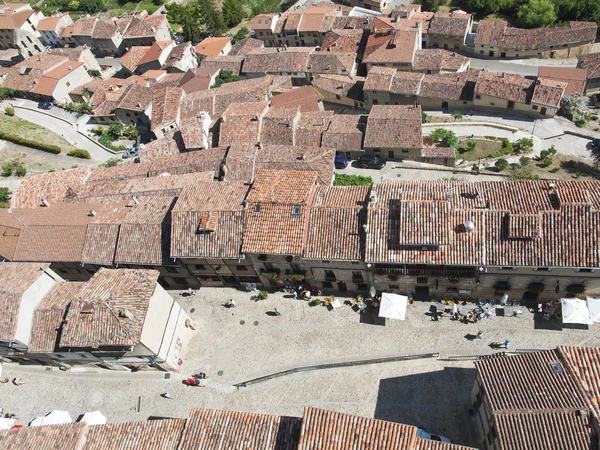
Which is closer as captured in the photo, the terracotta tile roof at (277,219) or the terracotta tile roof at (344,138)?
the terracotta tile roof at (277,219)

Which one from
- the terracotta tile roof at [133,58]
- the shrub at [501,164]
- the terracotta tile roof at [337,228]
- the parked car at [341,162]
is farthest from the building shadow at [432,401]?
the terracotta tile roof at [133,58]

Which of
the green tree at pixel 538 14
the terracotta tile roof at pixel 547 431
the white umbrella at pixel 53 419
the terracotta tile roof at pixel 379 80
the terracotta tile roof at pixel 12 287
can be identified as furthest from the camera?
the green tree at pixel 538 14

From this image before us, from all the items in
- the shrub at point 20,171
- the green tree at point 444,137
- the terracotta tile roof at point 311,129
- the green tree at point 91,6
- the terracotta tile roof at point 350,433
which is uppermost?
the green tree at point 91,6

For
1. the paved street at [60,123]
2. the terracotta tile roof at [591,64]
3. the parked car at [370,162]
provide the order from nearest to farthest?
the parked car at [370,162]
the terracotta tile roof at [591,64]
the paved street at [60,123]

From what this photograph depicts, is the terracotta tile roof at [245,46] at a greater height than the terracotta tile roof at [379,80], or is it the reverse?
the terracotta tile roof at [245,46]

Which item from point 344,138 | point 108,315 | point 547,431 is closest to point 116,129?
point 344,138

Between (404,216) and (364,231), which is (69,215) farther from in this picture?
(404,216)

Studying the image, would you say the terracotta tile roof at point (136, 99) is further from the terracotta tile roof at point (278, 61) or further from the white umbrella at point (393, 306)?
the white umbrella at point (393, 306)

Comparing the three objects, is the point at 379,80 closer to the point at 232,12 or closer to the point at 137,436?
the point at 137,436
